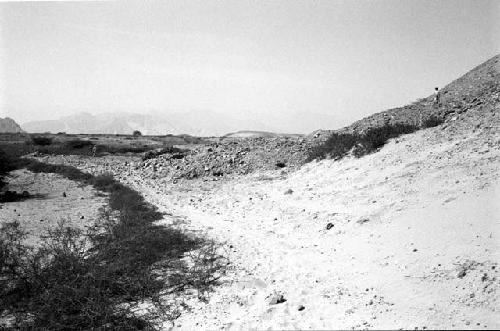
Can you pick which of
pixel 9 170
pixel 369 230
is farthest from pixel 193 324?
pixel 9 170

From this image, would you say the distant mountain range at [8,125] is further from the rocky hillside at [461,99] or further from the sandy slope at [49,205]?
the rocky hillside at [461,99]

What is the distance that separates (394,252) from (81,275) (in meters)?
5.76

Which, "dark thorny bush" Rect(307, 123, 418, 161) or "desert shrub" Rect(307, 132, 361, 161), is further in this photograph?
"desert shrub" Rect(307, 132, 361, 161)

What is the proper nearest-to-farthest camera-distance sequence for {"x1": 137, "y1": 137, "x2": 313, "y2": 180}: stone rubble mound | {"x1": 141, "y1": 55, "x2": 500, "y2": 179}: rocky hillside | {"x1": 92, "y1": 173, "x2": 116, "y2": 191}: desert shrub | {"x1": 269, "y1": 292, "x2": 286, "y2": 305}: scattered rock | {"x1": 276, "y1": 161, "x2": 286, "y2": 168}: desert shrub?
{"x1": 269, "y1": 292, "x2": 286, "y2": 305}: scattered rock < {"x1": 141, "y1": 55, "x2": 500, "y2": 179}: rocky hillside < {"x1": 276, "y1": 161, "x2": 286, "y2": 168}: desert shrub < {"x1": 137, "y1": 137, "x2": 313, "y2": 180}: stone rubble mound < {"x1": 92, "y1": 173, "x2": 116, "y2": 191}: desert shrub

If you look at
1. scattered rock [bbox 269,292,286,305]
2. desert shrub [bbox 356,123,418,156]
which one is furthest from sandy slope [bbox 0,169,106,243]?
desert shrub [bbox 356,123,418,156]

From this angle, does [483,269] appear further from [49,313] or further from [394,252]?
[49,313]

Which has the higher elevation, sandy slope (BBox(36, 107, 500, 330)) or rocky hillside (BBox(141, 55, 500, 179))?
rocky hillside (BBox(141, 55, 500, 179))

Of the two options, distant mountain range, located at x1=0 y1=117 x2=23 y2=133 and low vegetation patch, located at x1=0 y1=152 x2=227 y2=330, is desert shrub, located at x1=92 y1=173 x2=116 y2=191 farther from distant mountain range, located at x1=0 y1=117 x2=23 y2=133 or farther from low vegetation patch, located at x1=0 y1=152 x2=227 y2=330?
distant mountain range, located at x1=0 y1=117 x2=23 y2=133

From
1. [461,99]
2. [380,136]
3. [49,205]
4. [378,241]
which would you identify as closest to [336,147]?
[380,136]

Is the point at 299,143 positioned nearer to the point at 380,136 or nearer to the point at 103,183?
the point at 380,136

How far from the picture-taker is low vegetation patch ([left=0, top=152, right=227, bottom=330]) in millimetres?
5309

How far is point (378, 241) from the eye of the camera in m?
6.39

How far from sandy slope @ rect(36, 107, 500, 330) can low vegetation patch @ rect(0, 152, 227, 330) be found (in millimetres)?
607

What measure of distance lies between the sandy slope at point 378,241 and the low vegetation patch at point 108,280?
23.9 inches
